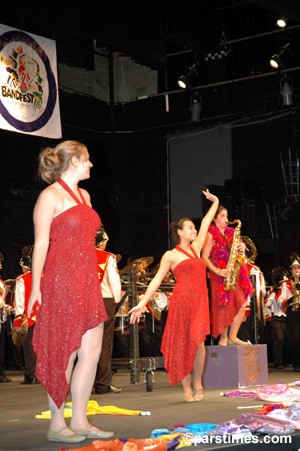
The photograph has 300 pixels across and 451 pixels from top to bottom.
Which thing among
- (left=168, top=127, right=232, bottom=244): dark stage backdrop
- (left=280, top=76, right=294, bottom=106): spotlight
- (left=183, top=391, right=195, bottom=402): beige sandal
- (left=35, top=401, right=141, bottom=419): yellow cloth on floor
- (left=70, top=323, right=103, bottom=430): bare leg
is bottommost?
(left=183, top=391, right=195, bottom=402): beige sandal

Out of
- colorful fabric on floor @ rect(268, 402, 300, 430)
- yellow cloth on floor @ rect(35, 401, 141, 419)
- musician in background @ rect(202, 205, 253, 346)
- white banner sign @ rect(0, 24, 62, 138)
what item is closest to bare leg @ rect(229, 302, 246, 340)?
musician in background @ rect(202, 205, 253, 346)

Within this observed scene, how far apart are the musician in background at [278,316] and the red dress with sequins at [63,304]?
7.07 m

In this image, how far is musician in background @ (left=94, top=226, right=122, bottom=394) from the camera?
20.8 ft

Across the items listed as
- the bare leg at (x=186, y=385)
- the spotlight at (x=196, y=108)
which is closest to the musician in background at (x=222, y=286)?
the bare leg at (x=186, y=385)

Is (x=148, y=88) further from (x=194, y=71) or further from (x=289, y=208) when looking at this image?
(x=289, y=208)

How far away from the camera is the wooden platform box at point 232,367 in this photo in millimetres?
6730

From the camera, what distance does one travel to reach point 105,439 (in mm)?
3455

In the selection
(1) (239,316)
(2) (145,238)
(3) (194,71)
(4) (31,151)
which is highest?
(3) (194,71)

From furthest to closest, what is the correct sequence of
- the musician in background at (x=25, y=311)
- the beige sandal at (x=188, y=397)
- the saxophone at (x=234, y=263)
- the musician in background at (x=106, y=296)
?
the musician in background at (x=25, y=311), the saxophone at (x=234, y=263), the musician in background at (x=106, y=296), the beige sandal at (x=188, y=397)

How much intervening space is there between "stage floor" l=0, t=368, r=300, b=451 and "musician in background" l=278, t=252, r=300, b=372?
100.0 inches

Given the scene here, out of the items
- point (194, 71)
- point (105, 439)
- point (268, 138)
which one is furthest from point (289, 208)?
point (105, 439)

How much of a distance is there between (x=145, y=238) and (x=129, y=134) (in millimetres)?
2320

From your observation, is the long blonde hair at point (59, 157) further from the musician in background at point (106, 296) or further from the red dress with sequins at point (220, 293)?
the red dress with sequins at point (220, 293)

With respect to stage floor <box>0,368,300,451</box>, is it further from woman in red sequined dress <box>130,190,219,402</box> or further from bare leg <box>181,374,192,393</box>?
woman in red sequined dress <box>130,190,219,402</box>
